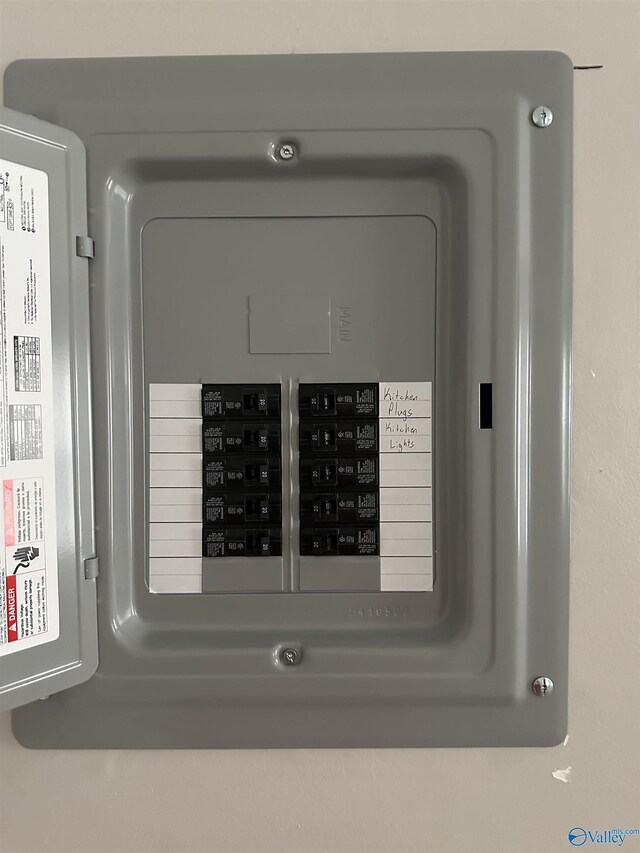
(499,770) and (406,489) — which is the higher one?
(406,489)

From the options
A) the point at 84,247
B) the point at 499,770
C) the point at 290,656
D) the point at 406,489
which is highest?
the point at 84,247

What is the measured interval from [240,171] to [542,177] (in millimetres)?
296

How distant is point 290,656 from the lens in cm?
64

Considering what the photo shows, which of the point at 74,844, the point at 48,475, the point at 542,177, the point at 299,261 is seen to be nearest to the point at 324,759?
the point at 74,844

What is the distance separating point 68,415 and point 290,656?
320 millimetres

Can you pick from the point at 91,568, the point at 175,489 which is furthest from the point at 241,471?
the point at 91,568

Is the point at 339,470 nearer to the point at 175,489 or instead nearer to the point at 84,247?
the point at 175,489

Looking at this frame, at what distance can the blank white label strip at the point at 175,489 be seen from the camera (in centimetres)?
65

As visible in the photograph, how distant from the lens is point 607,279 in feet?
2.11

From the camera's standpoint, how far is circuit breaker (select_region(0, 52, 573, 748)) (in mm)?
614

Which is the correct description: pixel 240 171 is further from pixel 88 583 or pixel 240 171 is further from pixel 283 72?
pixel 88 583

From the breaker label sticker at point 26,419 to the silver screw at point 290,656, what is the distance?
0.22 m

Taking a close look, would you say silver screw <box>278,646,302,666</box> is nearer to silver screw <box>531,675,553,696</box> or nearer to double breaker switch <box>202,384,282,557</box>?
double breaker switch <box>202,384,282,557</box>

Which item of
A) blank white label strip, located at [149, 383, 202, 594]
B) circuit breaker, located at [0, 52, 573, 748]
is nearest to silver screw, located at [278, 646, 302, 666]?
circuit breaker, located at [0, 52, 573, 748]
